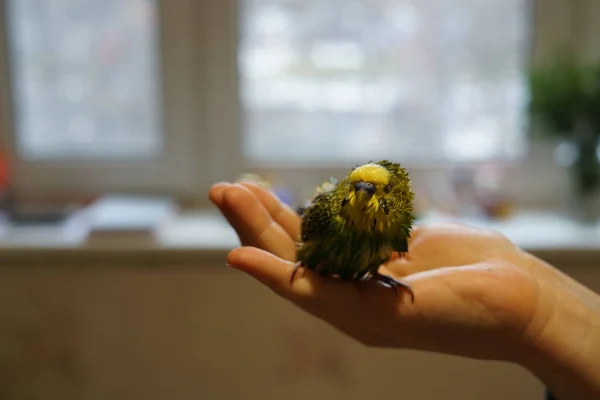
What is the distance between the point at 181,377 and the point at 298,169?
20.8 inches

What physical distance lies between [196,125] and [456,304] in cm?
106

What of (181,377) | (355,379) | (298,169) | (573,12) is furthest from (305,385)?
(573,12)

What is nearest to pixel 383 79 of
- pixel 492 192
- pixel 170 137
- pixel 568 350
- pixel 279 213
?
pixel 492 192

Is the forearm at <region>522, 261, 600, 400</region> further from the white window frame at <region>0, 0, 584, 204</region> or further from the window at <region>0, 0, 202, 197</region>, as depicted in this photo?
the window at <region>0, 0, 202, 197</region>

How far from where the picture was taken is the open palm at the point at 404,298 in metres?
0.73

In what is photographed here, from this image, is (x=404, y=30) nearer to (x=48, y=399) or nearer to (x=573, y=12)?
(x=573, y=12)

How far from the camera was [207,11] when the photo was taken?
5.41 ft

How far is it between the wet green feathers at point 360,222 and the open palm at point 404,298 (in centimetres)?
3

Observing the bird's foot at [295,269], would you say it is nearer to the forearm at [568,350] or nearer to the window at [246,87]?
the forearm at [568,350]

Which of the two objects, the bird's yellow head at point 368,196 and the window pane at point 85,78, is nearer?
the bird's yellow head at point 368,196

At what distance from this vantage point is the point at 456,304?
0.75 metres

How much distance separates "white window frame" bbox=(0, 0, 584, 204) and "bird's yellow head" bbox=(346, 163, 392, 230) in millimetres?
1029

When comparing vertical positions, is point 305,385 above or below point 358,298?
below

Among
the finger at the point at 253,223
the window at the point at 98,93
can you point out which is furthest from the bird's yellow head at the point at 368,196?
the window at the point at 98,93
